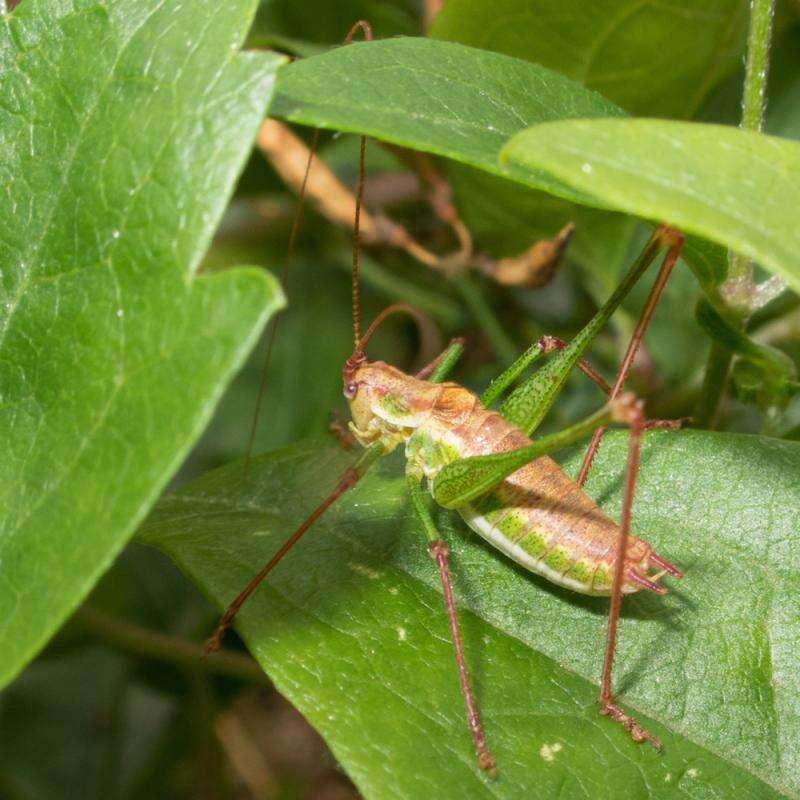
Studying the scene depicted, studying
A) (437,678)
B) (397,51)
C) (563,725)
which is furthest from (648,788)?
(397,51)

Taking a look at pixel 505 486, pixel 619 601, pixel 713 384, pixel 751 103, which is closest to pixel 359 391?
pixel 505 486

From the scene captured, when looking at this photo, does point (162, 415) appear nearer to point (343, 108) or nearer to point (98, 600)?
point (343, 108)

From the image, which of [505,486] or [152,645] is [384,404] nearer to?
[505,486]

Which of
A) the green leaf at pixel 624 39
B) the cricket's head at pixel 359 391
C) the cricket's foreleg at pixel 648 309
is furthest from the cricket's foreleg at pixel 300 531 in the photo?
the green leaf at pixel 624 39

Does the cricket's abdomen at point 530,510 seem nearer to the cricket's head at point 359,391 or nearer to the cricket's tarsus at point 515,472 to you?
the cricket's tarsus at point 515,472

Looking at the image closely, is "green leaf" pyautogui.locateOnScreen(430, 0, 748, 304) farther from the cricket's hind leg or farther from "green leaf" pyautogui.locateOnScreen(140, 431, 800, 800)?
the cricket's hind leg
